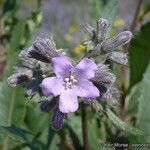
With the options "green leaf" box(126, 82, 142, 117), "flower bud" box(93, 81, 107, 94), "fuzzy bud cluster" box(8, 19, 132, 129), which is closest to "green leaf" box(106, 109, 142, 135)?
"fuzzy bud cluster" box(8, 19, 132, 129)

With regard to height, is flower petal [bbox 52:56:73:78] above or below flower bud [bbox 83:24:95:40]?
below

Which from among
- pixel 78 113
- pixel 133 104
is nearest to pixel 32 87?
pixel 133 104

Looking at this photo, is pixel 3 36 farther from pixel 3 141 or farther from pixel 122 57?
pixel 122 57

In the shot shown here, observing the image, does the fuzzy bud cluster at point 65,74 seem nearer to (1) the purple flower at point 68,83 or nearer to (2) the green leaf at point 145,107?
(1) the purple flower at point 68,83

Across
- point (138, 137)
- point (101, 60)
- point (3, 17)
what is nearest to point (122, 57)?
point (101, 60)

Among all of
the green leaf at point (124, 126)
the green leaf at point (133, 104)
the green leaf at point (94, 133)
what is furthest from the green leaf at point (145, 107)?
the green leaf at point (133, 104)

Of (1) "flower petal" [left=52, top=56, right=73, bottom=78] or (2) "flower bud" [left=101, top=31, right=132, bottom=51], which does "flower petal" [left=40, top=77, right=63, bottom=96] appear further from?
(2) "flower bud" [left=101, top=31, right=132, bottom=51]
